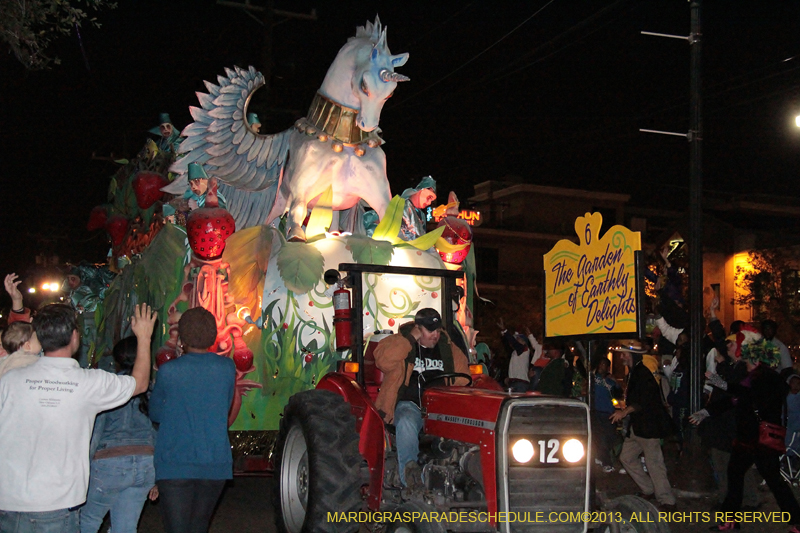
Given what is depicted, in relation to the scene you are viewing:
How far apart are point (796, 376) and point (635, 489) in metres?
2.56

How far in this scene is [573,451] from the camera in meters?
5.45

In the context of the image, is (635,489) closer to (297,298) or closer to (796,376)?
(796,376)

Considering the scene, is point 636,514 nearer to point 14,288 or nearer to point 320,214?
point 320,214

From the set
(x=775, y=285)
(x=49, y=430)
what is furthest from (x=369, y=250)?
(x=775, y=285)

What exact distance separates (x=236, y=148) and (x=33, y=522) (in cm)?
650

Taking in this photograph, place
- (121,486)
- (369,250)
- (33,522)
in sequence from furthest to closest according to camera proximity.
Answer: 1. (369,250)
2. (121,486)
3. (33,522)

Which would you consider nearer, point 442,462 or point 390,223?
point 442,462

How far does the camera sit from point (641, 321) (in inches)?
223

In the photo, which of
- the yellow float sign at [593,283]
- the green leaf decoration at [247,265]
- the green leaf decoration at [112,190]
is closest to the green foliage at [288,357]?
the green leaf decoration at [247,265]

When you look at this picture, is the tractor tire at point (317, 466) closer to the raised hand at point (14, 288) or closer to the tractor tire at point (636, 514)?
the tractor tire at point (636, 514)

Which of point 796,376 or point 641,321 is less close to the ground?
point 641,321

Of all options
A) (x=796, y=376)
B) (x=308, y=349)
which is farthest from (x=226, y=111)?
(x=796, y=376)

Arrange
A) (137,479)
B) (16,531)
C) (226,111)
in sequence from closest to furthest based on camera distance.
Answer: (16,531) → (137,479) → (226,111)

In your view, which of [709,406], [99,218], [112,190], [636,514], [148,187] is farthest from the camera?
[99,218]
